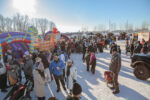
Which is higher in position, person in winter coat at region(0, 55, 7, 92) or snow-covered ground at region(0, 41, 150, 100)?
person in winter coat at region(0, 55, 7, 92)

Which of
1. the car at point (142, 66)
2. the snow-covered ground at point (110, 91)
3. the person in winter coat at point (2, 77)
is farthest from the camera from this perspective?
the car at point (142, 66)

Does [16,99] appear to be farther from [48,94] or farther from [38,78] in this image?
[48,94]

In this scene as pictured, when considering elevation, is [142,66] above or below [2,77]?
above

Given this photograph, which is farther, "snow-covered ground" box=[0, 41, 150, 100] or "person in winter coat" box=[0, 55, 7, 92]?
"person in winter coat" box=[0, 55, 7, 92]

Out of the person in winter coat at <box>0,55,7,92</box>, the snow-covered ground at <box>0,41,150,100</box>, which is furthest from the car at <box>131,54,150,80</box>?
the person in winter coat at <box>0,55,7,92</box>

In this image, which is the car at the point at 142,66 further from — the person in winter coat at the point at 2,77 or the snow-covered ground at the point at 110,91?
the person in winter coat at the point at 2,77

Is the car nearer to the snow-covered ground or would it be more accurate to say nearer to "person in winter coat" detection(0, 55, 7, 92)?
the snow-covered ground

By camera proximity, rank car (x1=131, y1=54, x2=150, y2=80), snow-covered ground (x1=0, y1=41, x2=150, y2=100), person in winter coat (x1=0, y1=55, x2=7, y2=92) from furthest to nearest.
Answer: car (x1=131, y1=54, x2=150, y2=80) → person in winter coat (x1=0, y1=55, x2=7, y2=92) → snow-covered ground (x1=0, y1=41, x2=150, y2=100)

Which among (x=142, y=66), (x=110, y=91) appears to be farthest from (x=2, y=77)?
(x=142, y=66)

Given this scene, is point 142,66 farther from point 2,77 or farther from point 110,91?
point 2,77

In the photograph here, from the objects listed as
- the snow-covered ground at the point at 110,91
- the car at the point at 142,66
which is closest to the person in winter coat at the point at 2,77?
the snow-covered ground at the point at 110,91

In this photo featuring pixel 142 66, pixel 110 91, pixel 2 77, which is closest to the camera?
pixel 110 91

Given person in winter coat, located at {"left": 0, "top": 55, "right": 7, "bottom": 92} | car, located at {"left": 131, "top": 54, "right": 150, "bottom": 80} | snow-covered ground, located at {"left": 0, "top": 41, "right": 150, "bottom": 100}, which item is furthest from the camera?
car, located at {"left": 131, "top": 54, "right": 150, "bottom": 80}

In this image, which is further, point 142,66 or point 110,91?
point 142,66
